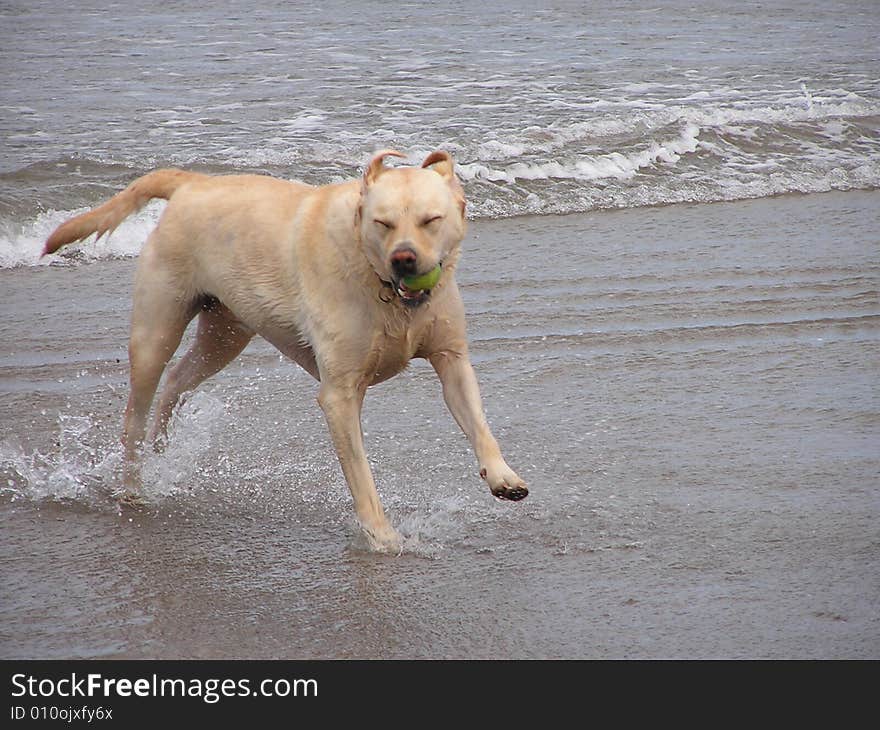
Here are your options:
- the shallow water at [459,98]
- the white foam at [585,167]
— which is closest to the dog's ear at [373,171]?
the shallow water at [459,98]

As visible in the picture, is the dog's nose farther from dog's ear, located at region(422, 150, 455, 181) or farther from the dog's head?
dog's ear, located at region(422, 150, 455, 181)

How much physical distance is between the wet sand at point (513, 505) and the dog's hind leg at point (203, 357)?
166mm

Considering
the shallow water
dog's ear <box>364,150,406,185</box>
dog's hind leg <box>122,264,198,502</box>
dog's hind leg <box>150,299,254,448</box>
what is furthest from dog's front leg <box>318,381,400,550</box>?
the shallow water

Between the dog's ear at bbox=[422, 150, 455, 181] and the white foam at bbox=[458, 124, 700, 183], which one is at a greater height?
the dog's ear at bbox=[422, 150, 455, 181]

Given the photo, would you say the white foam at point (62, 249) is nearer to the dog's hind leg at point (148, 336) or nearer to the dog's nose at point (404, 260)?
the dog's hind leg at point (148, 336)

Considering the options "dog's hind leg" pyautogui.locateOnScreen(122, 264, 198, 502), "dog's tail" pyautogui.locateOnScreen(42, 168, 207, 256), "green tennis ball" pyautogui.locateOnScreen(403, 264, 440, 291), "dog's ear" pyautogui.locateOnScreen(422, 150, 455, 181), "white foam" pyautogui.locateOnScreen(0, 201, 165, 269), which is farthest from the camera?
"white foam" pyautogui.locateOnScreen(0, 201, 165, 269)

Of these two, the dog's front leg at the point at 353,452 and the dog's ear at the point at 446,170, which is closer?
the dog's ear at the point at 446,170

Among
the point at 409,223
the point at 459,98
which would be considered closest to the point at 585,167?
the point at 459,98

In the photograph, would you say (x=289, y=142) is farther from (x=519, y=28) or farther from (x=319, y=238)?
(x=519, y=28)

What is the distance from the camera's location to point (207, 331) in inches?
227

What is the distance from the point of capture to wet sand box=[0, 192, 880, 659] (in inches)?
162

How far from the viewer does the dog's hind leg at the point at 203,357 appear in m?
5.74

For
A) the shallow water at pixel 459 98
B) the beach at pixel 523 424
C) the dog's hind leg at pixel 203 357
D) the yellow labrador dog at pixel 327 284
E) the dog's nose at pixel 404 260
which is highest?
the dog's nose at pixel 404 260

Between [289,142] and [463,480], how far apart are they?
818 cm
